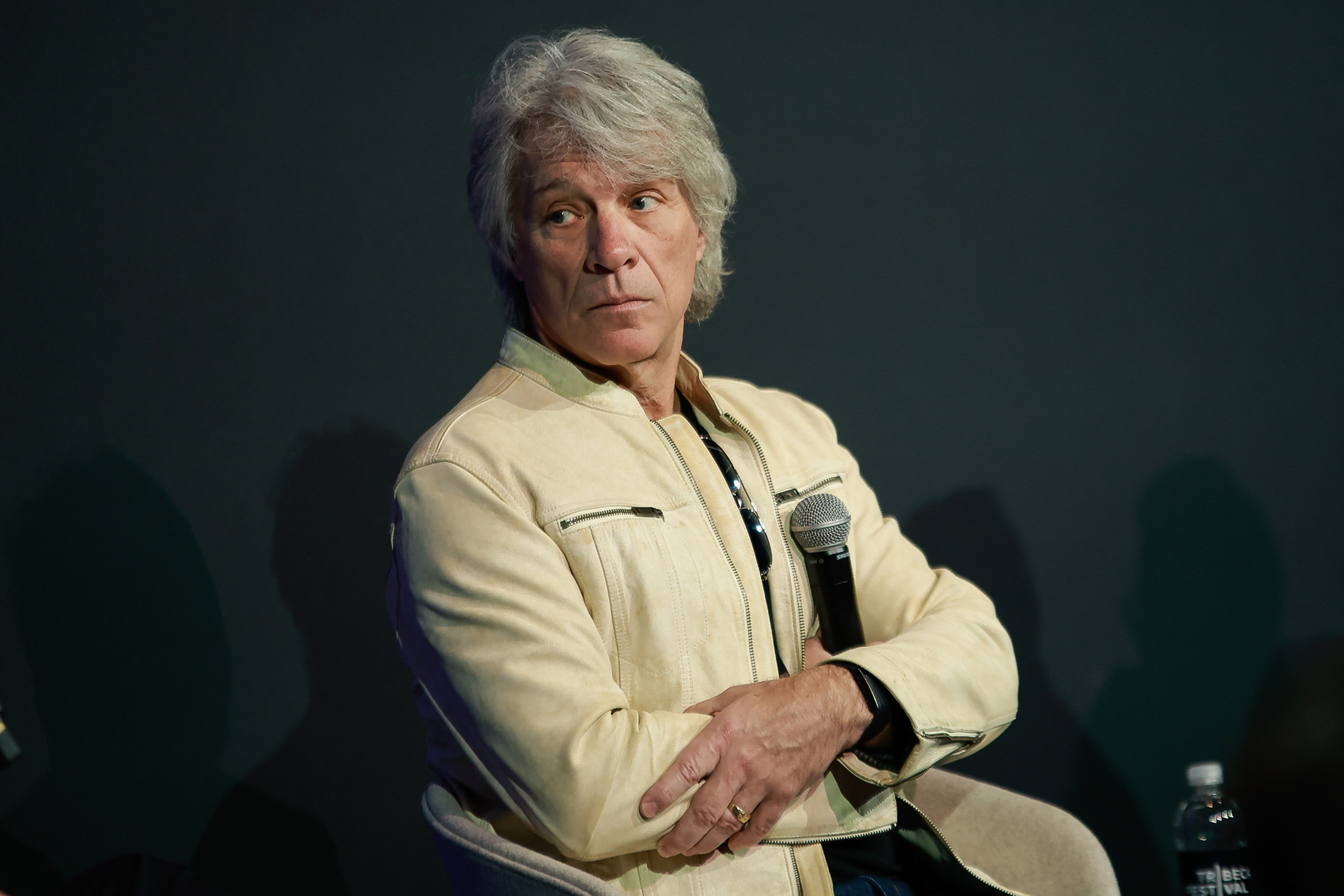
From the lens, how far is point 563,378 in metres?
1.64

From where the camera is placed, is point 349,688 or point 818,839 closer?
point 818,839

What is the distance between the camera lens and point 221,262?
2148 millimetres

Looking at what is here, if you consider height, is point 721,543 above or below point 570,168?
below

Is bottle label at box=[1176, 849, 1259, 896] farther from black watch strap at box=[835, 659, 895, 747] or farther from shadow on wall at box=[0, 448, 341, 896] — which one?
shadow on wall at box=[0, 448, 341, 896]

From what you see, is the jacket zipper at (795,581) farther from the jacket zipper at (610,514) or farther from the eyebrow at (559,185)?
the eyebrow at (559,185)

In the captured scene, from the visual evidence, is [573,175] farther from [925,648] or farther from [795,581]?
[925,648]

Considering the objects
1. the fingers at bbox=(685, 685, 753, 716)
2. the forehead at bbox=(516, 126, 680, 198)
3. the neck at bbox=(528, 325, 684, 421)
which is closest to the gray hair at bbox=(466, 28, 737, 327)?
the forehead at bbox=(516, 126, 680, 198)

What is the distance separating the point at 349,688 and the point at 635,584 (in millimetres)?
1012

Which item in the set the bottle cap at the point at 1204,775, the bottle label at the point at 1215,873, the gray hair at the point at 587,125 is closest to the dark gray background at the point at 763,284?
the bottle label at the point at 1215,873

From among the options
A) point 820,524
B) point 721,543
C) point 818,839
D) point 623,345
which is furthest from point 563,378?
point 818,839

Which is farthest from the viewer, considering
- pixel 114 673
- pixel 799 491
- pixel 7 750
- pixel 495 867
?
pixel 114 673

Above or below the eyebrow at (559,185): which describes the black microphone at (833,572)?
below

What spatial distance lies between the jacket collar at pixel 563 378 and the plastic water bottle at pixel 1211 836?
1980 mm

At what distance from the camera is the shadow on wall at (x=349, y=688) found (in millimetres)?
2174
